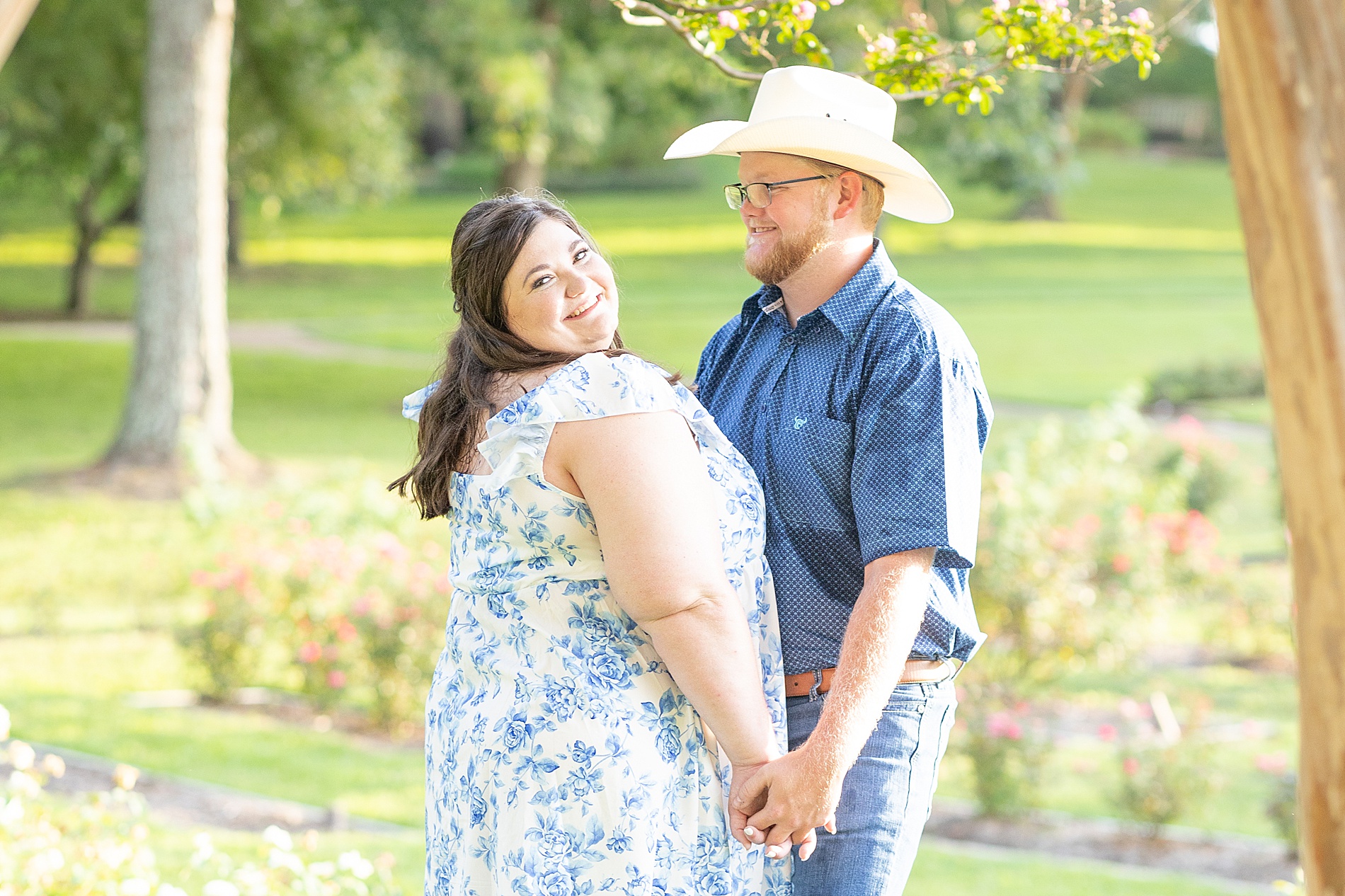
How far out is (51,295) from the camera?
2862 cm

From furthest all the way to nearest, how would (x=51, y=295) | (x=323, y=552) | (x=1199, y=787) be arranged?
(x=51, y=295) → (x=323, y=552) → (x=1199, y=787)

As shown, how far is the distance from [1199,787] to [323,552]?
4235mm

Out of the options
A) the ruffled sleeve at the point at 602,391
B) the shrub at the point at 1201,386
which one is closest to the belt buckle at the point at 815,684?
the ruffled sleeve at the point at 602,391

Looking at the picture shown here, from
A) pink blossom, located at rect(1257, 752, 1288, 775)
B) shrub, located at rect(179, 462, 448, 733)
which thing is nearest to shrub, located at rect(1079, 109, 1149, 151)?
shrub, located at rect(179, 462, 448, 733)

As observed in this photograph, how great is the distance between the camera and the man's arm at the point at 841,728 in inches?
87.7

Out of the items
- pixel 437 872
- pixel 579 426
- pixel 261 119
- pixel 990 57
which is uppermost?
pixel 261 119

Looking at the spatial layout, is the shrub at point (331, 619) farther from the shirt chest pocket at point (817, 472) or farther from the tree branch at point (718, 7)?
the shirt chest pocket at point (817, 472)

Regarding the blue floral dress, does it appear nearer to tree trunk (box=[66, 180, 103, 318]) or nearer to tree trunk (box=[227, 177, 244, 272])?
tree trunk (box=[66, 180, 103, 318])

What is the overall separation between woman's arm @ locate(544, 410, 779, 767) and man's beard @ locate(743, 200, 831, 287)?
0.47 metres

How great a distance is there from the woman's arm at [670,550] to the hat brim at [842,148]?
622 mm

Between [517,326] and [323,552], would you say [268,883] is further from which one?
[323,552]

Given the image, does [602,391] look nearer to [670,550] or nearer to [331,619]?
[670,550]

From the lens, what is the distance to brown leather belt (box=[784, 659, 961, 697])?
8.14 ft

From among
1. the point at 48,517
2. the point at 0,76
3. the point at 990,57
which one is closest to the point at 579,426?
the point at 990,57
